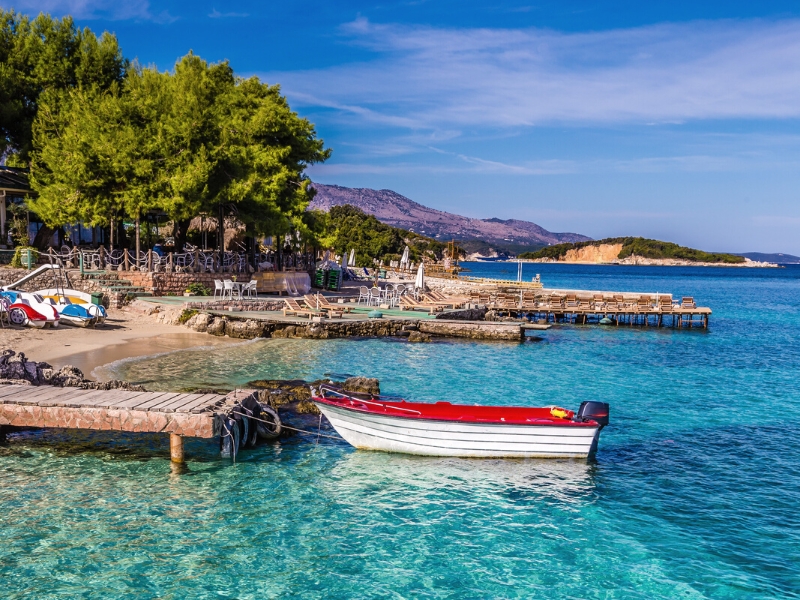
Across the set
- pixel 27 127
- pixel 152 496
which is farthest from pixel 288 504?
pixel 27 127

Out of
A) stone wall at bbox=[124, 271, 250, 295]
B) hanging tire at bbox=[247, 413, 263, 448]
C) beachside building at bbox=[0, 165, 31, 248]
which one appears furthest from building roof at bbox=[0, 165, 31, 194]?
hanging tire at bbox=[247, 413, 263, 448]

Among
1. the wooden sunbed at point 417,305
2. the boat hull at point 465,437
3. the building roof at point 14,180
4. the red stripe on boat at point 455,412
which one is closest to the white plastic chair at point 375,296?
the wooden sunbed at point 417,305

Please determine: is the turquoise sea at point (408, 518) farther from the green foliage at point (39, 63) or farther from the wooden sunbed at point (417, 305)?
the green foliage at point (39, 63)

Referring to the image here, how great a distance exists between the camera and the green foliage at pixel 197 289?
31703 millimetres

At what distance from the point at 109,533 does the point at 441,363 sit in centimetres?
1460

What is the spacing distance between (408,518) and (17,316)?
19.0m

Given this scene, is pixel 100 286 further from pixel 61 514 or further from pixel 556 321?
pixel 556 321

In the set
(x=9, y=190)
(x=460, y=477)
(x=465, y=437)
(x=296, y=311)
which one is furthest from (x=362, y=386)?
(x=9, y=190)

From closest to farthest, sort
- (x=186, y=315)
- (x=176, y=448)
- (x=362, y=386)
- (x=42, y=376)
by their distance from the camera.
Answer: (x=176, y=448) → (x=42, y=376) → (x=362, y=386) → (x=186, y=315)

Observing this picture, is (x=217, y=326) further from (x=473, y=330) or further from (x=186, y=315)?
(x=473, y=330)

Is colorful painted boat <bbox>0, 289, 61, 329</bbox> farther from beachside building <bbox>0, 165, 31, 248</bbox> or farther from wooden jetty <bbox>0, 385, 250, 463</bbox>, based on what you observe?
beachside building <bbox>0, 165, 31, 248</bbox>

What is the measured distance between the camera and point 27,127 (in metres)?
37.2

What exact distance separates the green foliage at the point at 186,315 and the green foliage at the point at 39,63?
1743 centimetres

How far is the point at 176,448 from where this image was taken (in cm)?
1146
